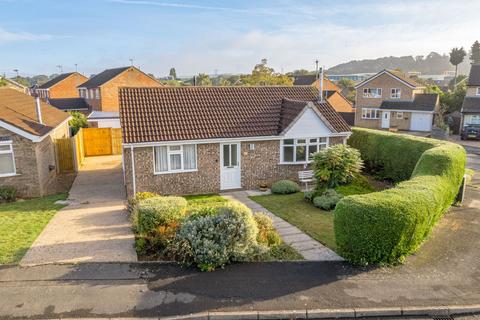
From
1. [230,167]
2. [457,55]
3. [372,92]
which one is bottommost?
[230,167]

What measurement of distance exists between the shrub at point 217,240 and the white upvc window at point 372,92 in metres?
45.6

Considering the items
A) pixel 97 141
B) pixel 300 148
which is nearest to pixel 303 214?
pixel 300 148

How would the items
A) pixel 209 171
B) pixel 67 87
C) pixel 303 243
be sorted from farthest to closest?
1. pixel 67 87
2. pixel 209 171
3. pixel 303 243

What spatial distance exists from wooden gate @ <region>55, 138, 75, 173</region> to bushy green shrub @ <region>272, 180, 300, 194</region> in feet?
42.6

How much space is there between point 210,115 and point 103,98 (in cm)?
3398

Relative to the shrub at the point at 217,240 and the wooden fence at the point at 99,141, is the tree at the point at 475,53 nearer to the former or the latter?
the wooden fence at the point at 99,141

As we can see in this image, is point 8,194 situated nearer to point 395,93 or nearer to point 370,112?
point 370,112

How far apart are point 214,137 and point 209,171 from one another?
1.63m

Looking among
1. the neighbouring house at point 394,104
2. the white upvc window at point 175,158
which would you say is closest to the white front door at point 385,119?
the neighbouring house at point 394,104

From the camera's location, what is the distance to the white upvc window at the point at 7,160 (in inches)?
669

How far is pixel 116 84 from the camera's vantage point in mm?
49469

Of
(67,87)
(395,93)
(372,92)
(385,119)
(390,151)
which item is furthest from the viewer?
(67,87)

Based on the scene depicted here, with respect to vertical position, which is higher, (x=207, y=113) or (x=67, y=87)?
(x=67, y=87)

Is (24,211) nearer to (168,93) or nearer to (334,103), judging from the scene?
(168,93)
